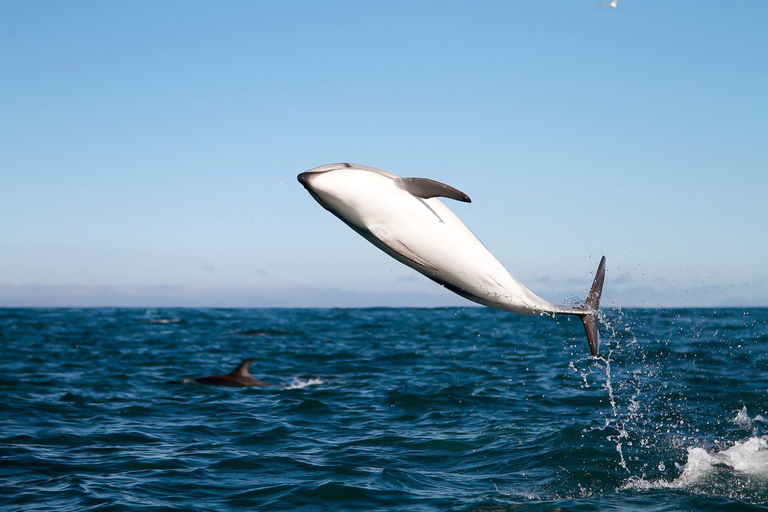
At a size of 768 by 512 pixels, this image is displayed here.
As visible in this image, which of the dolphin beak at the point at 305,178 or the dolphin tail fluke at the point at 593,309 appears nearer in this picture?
the dolphin beak at the point at 305,178

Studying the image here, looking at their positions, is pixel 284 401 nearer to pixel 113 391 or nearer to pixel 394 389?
pixel 394 389

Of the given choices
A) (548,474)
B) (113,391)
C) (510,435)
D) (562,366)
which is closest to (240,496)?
(548,474)

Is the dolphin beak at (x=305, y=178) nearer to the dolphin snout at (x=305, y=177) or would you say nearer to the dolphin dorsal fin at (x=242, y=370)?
the dolphin snout at (x=305, y=177)

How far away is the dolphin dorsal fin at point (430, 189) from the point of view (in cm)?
581

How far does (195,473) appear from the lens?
30.2ft

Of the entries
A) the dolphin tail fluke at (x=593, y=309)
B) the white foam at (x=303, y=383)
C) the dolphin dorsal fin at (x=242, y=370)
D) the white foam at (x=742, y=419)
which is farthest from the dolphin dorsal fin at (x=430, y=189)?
the dolphin dorsal fin at (x=242, y=370)

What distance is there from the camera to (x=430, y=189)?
587cm

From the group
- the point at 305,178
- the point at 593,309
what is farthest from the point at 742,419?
the point at 305,178

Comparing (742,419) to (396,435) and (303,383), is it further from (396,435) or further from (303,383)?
(303,383)

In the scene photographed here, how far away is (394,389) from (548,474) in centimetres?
753

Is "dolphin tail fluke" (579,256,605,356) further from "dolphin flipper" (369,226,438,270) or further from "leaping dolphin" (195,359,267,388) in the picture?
"leaping dolphin" (195,359,267,388)

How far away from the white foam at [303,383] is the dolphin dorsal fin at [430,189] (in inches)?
465

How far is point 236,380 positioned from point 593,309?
11.9 metres

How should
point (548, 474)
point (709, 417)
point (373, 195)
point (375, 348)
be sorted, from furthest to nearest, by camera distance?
point (375, 348), point (709, 417), point (548, 474), point (373, 195)
